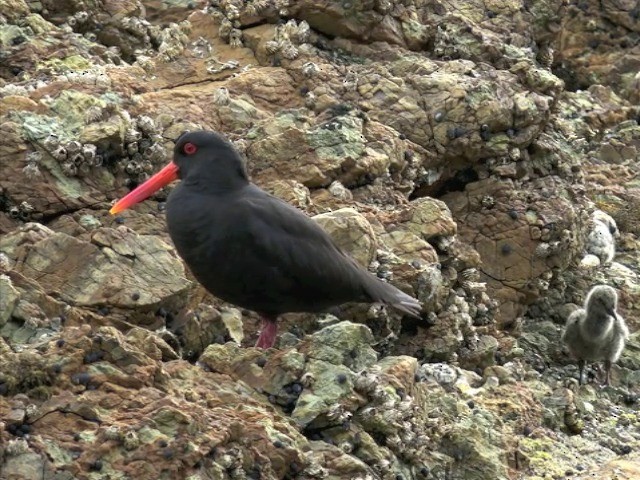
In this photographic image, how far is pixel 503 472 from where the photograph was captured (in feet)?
36.8

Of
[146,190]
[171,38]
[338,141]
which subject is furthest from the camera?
[171,38]

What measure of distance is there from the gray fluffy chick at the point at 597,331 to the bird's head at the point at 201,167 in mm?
5415

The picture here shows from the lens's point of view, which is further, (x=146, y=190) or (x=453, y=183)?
(x=453, y=183)

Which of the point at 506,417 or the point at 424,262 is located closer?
the point at 506,417

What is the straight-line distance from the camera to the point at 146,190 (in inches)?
464

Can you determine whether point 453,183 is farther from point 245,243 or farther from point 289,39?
point 245,243

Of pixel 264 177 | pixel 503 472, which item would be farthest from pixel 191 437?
pixel 264 177

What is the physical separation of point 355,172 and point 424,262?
1554 mm

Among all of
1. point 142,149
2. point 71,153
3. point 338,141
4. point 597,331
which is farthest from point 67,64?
point 597,331

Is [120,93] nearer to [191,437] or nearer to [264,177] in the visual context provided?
[264,177]

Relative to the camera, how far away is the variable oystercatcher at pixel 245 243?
35.3 feet

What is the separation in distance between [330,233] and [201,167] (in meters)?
1.82

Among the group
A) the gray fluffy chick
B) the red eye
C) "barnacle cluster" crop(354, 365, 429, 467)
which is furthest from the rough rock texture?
the red eye

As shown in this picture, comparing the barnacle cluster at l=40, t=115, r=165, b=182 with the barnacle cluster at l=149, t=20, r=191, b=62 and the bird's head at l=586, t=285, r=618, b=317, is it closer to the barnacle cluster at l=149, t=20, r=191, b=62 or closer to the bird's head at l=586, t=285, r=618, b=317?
the barnacle cluster at l=149, t=20, r=191, b=62
